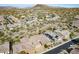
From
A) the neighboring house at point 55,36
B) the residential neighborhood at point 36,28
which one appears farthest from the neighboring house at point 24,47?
the neighboring house at point 55,36

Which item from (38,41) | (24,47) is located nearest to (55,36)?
(38,41)

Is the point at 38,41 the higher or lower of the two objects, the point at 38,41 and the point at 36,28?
the lower

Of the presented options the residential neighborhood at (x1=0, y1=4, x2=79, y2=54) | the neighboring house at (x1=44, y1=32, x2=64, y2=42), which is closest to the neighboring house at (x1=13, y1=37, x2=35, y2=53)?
the residential neighborhood at (x1=0, y1=4, x2=79, y2=54)

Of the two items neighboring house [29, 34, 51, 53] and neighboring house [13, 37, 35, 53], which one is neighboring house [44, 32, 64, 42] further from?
neighboring house [13, 37, 35, 53]

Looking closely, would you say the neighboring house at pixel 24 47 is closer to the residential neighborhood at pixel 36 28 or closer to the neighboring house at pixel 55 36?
the residential neighborhood at pixel 36 28

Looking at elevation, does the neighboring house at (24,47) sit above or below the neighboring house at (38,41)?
below

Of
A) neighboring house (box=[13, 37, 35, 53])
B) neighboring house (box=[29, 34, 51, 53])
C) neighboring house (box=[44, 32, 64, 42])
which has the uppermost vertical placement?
neighboring house (box=[44, 32, 64, 42])

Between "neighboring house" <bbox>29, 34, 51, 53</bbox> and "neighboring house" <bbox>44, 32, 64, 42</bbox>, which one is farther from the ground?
"neighboring house" <bbox>44, 32, 64, 42</bbox>

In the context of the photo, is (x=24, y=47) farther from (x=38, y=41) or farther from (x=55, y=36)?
(x=55, y=36)

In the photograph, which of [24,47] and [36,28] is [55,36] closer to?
[36,28]

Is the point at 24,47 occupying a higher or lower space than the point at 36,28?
lower
